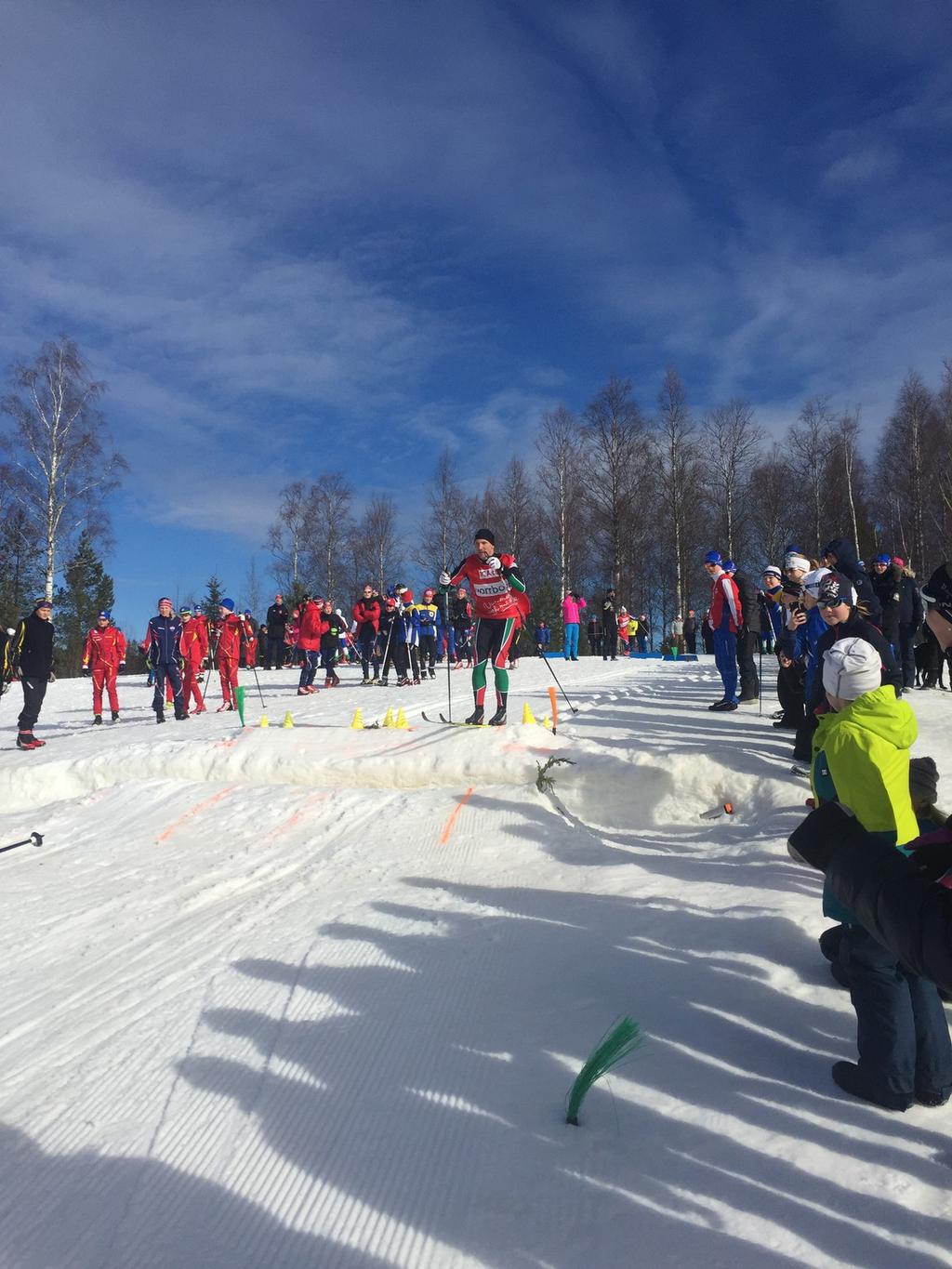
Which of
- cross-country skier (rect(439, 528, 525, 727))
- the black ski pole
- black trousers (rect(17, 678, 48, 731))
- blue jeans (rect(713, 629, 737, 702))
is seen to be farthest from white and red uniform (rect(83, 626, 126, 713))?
blue jeans (rect(713, 629, 737, 702))

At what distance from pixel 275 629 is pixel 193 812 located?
664 inches

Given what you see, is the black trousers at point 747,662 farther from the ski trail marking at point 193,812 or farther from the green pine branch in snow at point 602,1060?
the green pine branch in snow at point 602,1060

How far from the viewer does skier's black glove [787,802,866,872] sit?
7.94 feet

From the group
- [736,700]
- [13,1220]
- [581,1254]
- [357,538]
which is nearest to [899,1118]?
[581,1254]

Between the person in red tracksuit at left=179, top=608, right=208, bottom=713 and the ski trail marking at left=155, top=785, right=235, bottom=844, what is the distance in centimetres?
630

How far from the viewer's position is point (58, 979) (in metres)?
3.97

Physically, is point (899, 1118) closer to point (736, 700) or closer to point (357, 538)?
point (736, 700)

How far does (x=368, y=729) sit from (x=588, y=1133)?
20.6 ft

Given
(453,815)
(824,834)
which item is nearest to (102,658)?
(453,815)

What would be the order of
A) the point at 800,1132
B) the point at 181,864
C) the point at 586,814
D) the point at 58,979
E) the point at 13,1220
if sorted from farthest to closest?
the point at 586,814, the point at 181,864, the point at 58,979, the point at 800,1132, the point at 13,1220

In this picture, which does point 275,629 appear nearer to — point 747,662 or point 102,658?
point 102,658

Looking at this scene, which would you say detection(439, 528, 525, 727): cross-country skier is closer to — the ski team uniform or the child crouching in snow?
Result: the ski team uniform

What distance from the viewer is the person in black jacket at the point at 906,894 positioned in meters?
1.52

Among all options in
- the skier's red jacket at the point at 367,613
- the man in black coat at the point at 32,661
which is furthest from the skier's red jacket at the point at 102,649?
the skier's red jacket at the point at 367,613
